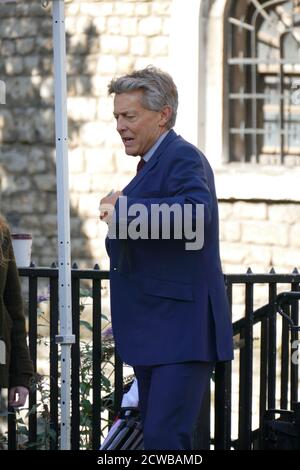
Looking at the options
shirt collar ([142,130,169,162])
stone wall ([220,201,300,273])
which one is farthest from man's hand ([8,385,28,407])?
stone wall ([220,201,300,273])

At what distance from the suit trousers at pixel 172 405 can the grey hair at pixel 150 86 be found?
86 centimetres

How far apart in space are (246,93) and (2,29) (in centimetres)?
207

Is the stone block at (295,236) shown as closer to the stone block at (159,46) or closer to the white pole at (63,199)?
the stone block at (159,46)

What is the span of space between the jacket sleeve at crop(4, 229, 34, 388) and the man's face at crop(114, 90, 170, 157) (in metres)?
0.63

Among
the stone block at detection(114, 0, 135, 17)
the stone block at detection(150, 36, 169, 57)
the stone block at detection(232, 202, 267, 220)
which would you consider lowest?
the stone block at detection(232, 202, 267, 220)

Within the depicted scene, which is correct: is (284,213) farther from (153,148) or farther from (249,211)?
(153,148)

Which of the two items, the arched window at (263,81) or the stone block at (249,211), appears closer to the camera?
the stone block at (249,211)

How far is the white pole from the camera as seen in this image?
16.4 ft

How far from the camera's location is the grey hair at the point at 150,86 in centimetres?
437

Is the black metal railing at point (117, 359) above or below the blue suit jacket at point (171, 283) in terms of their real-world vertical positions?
below

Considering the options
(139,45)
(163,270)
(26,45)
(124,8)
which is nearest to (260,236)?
(139,45)

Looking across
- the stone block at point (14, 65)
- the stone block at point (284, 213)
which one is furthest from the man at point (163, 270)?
the stone block at point (14, 65)

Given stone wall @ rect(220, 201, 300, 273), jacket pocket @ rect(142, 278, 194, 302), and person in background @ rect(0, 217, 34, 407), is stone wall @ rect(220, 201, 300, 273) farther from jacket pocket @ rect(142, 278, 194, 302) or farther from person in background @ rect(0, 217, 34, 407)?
jacket pocket @ rect(142, 278, 194, 302)
